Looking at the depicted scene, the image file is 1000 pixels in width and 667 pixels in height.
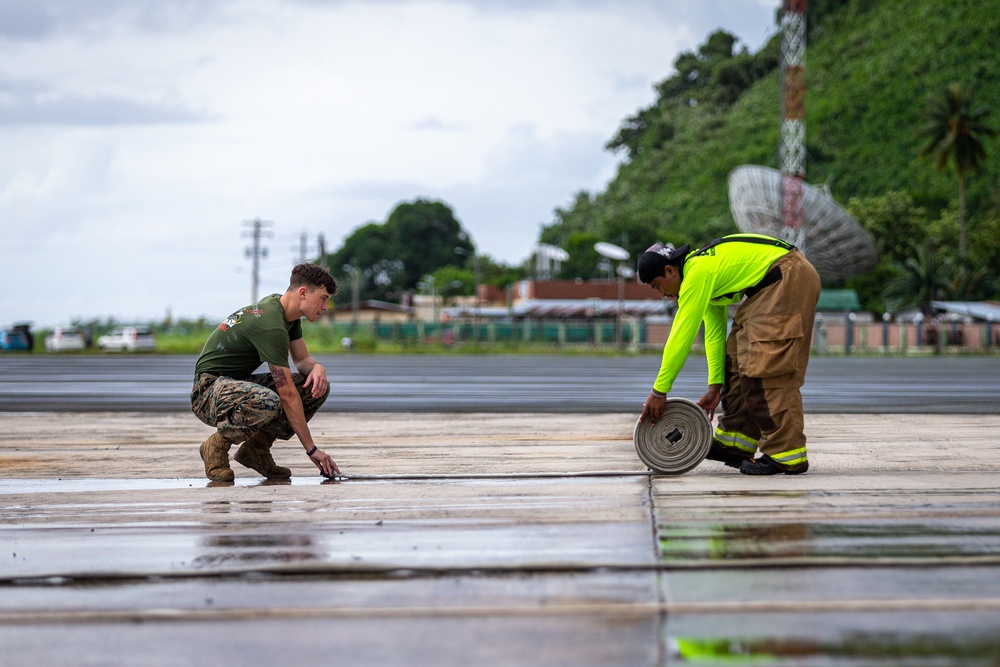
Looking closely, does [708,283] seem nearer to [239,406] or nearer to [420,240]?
[239,406]

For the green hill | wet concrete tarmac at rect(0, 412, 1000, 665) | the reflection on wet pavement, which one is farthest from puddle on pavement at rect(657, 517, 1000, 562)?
the green hill

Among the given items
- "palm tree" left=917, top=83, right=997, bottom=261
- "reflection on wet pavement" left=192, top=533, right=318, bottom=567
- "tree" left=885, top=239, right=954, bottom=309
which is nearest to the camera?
"reflection on wet pavement" left=192, top=533, right=318, bottom=567

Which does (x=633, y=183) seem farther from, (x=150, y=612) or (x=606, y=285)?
(x=150, y=612)

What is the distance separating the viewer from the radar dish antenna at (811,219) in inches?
2522

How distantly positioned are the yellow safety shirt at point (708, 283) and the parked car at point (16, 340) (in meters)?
58.5

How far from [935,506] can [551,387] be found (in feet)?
47.2

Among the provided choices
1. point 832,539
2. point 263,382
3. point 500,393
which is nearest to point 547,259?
point 500,393

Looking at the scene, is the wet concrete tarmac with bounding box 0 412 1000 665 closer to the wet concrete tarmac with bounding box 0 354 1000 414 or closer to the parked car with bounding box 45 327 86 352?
the wet concrete tarmac with bounding box 0 354 1000 414

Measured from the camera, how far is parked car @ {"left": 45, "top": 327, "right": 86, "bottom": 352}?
191ft

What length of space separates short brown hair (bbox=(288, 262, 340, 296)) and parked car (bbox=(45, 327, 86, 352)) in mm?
55156

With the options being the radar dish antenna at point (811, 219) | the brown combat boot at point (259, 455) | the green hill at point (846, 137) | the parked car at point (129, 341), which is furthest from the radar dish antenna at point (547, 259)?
the brown combat boot at point (259, 455)

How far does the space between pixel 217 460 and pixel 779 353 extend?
3388 mm

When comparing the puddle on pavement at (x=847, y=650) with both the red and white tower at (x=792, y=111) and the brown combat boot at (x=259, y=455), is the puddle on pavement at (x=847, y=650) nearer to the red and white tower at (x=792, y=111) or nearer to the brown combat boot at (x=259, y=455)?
the brown combat boot at (x=259, y=455)

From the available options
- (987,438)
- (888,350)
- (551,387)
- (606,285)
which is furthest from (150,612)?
(606,285)
